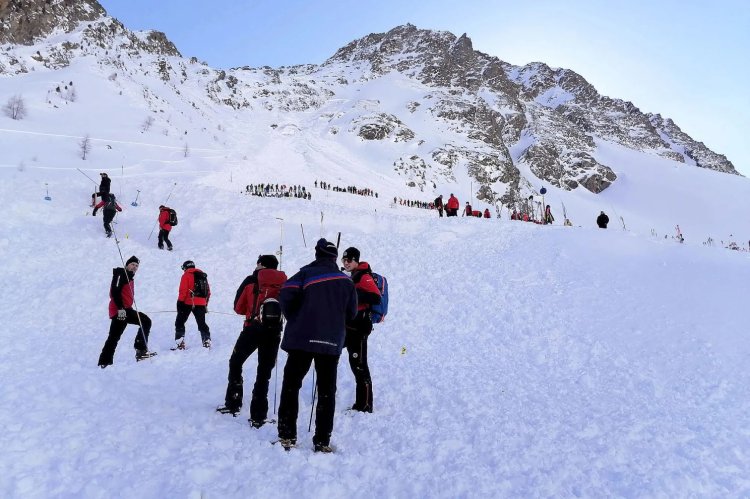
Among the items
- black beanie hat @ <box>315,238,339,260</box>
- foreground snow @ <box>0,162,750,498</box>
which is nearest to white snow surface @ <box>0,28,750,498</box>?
foreground snow @ <box>0,162,750,498</box>

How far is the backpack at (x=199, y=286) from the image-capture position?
9.09 metres

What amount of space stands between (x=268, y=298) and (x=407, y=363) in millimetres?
3502

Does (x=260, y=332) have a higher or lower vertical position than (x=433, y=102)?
lower

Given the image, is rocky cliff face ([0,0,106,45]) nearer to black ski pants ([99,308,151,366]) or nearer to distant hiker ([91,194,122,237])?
distant hiker ([91,194,122,237])

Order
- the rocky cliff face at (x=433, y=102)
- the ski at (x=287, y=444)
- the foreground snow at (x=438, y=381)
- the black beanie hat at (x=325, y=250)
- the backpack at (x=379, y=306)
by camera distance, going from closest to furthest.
Result: the foreground snow at (x=438, y=381) < the ski at (x=287, y=444) < the black beanie hat at (x=325, y=250) < the backpack at (x=379, y=306) < the rocky cliff face at (x=433, y=102)

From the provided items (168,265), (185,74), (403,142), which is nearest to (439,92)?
(403,142)

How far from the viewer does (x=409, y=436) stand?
17.1 ft

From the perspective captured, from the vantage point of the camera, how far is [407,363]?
26.8 feet

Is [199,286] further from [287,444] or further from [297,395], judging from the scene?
[287,444]

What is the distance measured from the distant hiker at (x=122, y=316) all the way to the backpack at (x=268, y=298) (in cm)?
328

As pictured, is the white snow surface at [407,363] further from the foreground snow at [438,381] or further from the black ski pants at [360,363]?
the black ski pants at [360,363]

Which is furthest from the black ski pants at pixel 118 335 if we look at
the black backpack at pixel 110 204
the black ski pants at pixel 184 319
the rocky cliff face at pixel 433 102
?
the rocky cliff face at pixel 433 102

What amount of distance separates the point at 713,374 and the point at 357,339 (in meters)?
4.90

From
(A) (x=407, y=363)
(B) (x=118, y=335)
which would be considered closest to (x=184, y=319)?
(B) (x=118, y=335)
